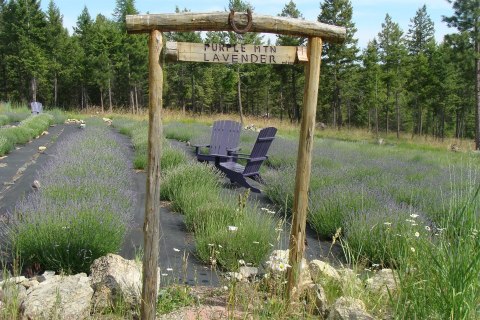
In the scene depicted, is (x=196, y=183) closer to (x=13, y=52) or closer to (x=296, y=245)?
(x=296, y=245)

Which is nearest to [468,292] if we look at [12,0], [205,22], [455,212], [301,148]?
[455,212]

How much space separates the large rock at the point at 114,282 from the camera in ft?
10.1

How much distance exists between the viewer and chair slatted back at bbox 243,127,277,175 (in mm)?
7410

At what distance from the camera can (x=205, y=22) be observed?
3.06 metres

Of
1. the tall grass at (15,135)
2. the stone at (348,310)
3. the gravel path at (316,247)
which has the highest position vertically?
the tall grass at (15,135)

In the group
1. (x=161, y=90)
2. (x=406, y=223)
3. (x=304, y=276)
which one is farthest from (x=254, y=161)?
(x=161, y=90)

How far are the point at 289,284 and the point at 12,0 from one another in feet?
140

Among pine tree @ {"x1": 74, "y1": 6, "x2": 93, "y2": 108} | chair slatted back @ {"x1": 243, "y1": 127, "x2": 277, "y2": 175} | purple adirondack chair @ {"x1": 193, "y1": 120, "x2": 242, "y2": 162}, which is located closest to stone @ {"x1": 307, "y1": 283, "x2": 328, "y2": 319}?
chair slatted back @ {"x1": 243, "y1": 127, "x2": 277, "y2": 175}

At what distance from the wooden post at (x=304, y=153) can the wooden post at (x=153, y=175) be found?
0.92 m

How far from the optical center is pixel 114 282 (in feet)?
10.3

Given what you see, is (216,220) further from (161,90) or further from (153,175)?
(161,90)

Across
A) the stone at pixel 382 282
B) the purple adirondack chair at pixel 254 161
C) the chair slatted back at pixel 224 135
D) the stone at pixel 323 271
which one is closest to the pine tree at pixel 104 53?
the chair slatted back at pixel 224 135

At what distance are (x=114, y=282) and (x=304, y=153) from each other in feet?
5.02

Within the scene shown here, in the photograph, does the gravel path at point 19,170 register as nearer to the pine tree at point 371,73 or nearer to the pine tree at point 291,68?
the pine tree at point 291,68
